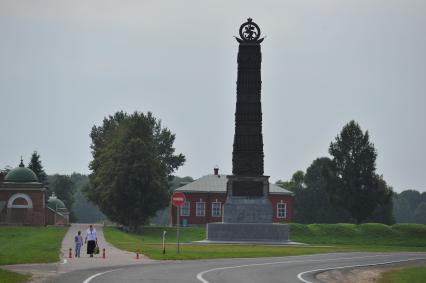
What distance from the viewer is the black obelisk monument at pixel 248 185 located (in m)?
65.5

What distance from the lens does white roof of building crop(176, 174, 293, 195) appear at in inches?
4230

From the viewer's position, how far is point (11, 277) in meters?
23.7

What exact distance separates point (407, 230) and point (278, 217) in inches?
1210

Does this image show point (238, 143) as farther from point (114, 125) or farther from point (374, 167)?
point (114, 125)

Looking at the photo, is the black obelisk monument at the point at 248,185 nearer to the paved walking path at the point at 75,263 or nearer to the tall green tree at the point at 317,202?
the paved walking path at the point at 75,263

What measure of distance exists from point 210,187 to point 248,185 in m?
43.1

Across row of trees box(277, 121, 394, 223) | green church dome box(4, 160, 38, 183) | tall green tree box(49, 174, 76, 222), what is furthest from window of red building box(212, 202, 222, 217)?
tall green tree box(49, 174, 76, 222)

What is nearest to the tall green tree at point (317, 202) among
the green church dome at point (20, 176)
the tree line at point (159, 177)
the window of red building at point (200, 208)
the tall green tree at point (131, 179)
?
the tree line at point (159, 177)

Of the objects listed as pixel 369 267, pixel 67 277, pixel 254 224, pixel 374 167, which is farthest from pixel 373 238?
pixel 67 277

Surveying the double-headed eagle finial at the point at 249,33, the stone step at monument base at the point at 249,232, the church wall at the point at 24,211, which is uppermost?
the double-headed eagle finial at the point at 249,33

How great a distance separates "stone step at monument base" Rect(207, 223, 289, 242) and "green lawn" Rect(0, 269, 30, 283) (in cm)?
4108

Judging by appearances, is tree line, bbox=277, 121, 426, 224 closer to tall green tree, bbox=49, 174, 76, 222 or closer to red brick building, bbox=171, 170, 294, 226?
red brick building, bbox=171, 170, 294, 226

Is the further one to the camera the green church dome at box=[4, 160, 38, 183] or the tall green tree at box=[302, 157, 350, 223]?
the tall green tree at box=[302, 157, 350, 223]

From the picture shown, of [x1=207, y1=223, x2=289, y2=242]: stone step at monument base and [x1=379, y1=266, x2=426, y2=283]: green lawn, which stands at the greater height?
[x1=207, y1=223, x2=289, y2=242]: stone step at monument base
